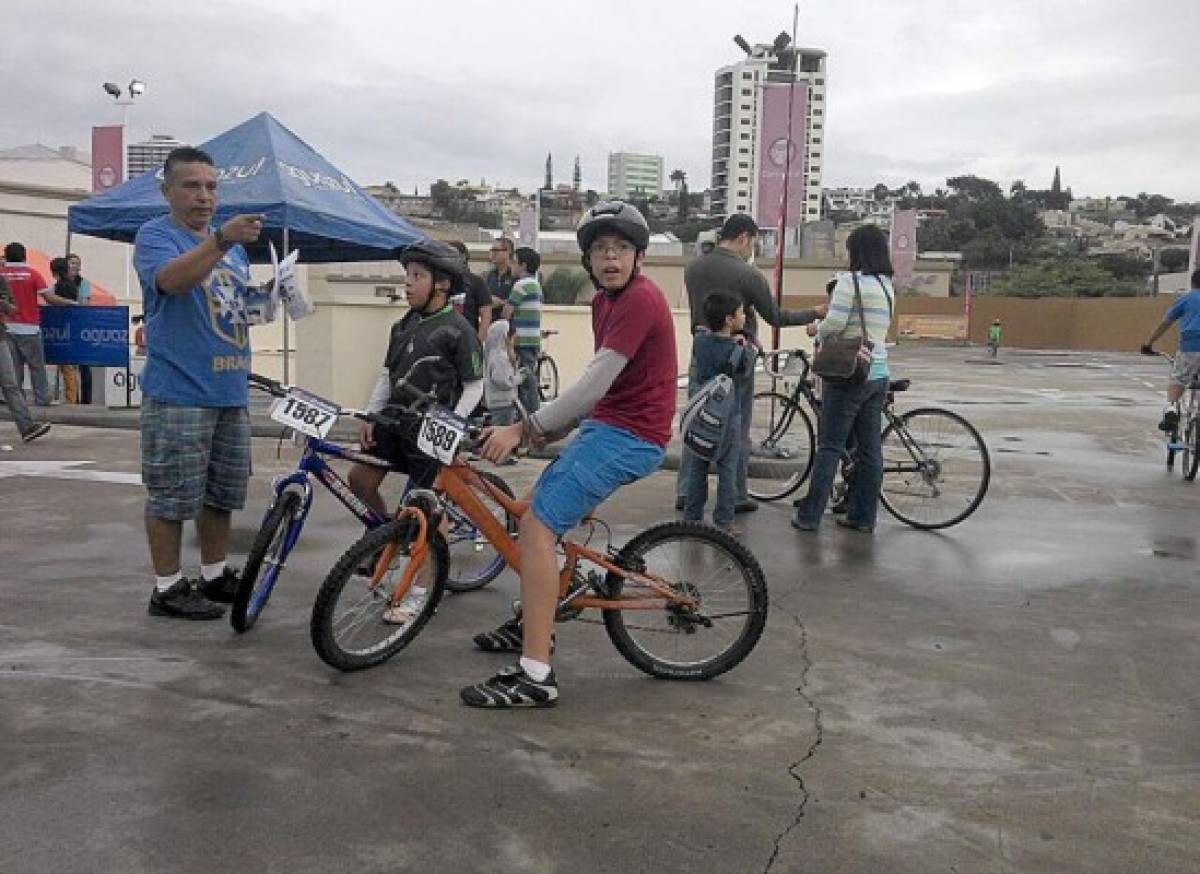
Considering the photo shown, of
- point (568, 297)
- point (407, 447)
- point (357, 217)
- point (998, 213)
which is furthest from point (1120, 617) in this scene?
point (998, 213)

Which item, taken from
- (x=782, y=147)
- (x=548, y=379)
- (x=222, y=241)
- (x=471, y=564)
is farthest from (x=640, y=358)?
(x=548, y=379)

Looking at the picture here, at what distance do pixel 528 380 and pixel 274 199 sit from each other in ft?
9.57

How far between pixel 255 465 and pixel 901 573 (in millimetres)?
5651

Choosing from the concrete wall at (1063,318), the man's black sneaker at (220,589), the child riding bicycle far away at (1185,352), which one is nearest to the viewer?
the man's black sneaker at (220,589)

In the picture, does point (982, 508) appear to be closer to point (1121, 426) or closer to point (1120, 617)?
point (1120, 617)

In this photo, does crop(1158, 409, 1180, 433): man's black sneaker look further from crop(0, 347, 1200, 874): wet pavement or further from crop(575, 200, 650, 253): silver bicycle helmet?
crop(575, 200, 650, 253): silver bicycle helmet

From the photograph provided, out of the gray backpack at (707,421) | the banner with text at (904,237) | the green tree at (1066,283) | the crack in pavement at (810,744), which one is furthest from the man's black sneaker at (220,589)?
the green tree at (1066,283)

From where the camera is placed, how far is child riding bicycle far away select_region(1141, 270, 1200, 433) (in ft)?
33.1

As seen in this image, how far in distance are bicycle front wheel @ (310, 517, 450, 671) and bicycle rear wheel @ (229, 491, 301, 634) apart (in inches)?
16.0

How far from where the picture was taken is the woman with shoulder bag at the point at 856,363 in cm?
707

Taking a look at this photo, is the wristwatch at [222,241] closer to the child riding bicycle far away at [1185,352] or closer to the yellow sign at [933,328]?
the child riding bicycle far away at [1185,352]

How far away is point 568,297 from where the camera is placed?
47.8 meters

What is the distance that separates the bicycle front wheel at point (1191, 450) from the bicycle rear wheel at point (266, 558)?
818 cm

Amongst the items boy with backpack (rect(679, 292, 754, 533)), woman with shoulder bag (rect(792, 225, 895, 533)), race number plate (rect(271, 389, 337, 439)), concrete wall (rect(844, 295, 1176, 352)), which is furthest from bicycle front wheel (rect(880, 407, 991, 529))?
concrete wall (rect(844, 295, 1176, 352))
